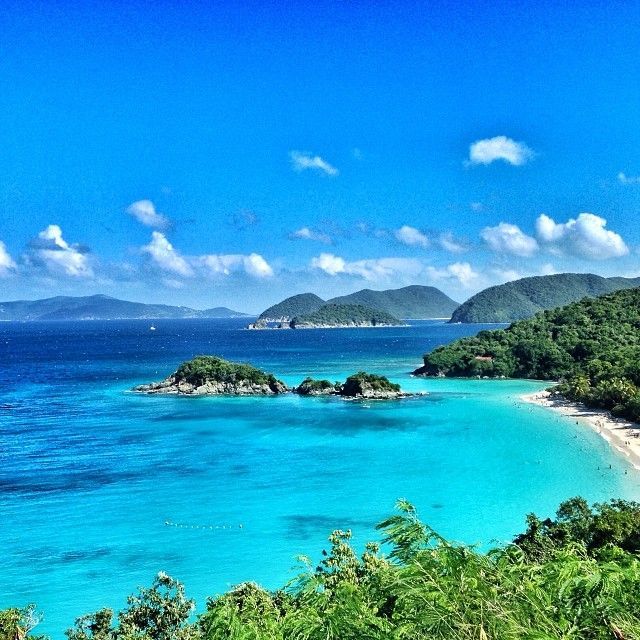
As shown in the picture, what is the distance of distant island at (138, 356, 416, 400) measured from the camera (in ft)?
237

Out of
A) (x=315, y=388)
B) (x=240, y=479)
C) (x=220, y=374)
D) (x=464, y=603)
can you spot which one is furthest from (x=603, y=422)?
(x=464, y=603)

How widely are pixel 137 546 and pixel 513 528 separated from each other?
60.4 feet

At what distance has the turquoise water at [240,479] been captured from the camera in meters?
25.1

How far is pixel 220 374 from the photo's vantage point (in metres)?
76.0

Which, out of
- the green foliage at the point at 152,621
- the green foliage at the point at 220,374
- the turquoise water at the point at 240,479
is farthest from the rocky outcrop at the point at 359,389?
the green foliage at the point at 152,621

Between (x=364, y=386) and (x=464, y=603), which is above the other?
(x=464, y=603)

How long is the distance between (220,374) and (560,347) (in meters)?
52.5

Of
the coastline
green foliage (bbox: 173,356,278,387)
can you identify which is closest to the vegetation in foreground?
the coastline

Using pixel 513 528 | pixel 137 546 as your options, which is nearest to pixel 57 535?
pixel 137 546

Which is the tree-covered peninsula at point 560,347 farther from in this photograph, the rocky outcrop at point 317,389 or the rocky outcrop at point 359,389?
the rocky outcrop at point 317,389

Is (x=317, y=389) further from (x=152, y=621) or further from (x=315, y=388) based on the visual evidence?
(x=152, y=621)

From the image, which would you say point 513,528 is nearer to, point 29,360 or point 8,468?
point 8,468

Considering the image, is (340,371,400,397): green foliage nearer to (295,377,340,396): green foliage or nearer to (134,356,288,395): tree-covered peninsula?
(295,377,340,396): green foliage

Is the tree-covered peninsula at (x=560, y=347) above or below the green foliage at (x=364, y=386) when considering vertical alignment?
above
